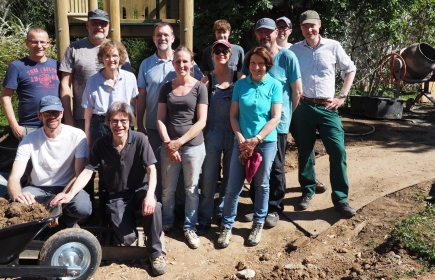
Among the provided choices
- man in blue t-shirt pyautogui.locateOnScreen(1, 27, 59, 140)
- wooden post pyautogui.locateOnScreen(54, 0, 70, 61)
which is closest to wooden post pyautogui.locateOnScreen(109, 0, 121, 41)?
wooden post pyautogui.locateOnScreen(54, 0, 70, 61)

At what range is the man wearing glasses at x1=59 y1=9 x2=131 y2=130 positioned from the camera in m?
4.95

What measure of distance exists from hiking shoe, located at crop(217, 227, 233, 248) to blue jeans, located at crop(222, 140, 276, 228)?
0.05 meters

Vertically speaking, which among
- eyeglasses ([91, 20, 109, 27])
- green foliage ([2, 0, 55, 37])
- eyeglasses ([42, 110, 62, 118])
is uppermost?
green foliage ([2, 0, 55, 37])

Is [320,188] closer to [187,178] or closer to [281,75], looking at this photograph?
[281,75]

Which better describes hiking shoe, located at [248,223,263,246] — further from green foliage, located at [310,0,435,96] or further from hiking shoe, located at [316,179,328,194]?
green foliage, located at [310,0,435,96]

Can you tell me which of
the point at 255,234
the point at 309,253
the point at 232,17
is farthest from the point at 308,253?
the point at 232,17

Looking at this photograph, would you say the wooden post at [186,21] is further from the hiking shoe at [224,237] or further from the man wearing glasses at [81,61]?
the hiking shoe at [224,237]

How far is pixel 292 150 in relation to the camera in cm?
777

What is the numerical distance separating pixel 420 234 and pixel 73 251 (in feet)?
9.68

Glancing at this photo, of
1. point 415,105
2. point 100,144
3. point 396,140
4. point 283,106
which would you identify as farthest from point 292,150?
point 415,105

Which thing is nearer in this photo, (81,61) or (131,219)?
(131,219)

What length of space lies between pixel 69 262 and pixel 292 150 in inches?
175

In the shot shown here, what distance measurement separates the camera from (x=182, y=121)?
4.69 metres

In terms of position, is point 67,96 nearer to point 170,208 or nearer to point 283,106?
point 170,208
